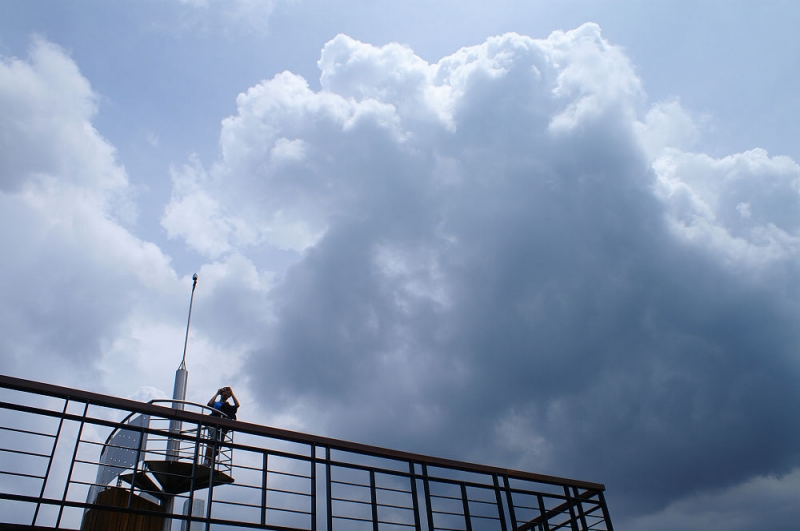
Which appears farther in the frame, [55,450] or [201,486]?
[201,486]

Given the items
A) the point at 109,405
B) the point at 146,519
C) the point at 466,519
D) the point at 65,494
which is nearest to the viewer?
the point at 65,494

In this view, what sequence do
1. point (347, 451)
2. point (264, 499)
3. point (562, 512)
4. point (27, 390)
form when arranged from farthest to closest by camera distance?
point (562, 512), point (347, 451), point (264, 499), point (27, 390)

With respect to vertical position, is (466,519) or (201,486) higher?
(201,486)

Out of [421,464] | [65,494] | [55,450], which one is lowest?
[65,494]

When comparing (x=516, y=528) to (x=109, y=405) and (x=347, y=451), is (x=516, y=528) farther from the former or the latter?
(x=109, y=405)

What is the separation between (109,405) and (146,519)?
2.97 meters

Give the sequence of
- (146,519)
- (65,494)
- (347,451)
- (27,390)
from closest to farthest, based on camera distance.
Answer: (65,494) < (27,390) < (146,519) < (347,451)

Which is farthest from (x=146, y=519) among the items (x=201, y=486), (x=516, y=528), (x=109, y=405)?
(x=516, y=528)

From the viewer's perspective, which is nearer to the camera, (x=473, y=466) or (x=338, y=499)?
(x=338, y=499)

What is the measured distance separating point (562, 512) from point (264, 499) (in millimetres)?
8115

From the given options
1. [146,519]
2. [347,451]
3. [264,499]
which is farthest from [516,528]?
[146,519]

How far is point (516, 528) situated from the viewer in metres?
13.0

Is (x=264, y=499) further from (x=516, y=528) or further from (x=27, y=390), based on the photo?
(x=516, y=528)

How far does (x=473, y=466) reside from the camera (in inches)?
512
